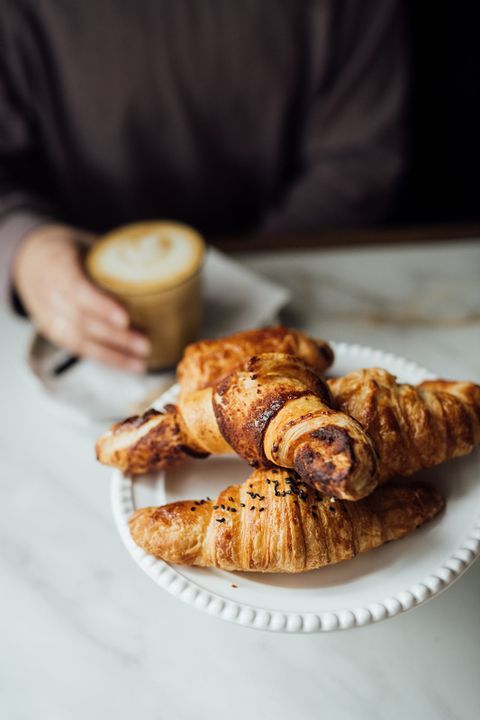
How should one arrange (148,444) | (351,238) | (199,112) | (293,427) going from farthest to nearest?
(199,112) < (351,238) < (148,444) < (293,427)

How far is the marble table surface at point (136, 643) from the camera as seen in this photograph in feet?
2.03

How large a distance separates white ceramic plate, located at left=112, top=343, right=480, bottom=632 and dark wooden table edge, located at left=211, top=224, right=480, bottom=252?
0.67 m

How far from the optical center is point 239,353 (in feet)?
2.10

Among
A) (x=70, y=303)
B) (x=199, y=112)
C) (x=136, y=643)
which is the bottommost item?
(x=136, y=643)

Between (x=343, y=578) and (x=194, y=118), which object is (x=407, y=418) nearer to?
(x=343, y=578)

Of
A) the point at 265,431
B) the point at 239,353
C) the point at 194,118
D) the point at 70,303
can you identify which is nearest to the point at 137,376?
the point at 70,303

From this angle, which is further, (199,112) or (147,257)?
(199,112)

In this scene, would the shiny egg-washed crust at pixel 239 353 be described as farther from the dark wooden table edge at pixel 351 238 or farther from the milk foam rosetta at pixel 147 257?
the dark wooden table edge at pixel 351 238

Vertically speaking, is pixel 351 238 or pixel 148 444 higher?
pixel 148 444

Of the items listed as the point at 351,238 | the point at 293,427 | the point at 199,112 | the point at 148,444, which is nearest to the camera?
the point at 293,427

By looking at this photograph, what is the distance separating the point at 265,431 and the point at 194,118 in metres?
0.97

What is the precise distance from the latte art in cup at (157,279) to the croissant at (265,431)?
331mm

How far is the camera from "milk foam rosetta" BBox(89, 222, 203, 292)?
3.06 ft

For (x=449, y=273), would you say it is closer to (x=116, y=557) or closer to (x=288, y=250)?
(x=288, y=250)
